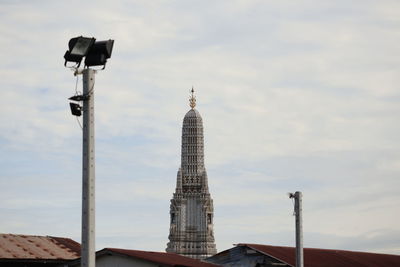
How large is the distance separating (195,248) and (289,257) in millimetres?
92098

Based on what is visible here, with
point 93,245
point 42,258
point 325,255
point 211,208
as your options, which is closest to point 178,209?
point 211,208

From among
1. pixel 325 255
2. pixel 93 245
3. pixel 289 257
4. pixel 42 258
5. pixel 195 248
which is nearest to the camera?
pixel 93 245

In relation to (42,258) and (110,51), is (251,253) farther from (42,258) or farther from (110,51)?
(110,51)

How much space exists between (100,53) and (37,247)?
25041 mm

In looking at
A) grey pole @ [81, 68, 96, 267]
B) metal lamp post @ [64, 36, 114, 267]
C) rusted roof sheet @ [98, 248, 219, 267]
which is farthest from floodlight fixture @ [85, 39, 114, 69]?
rusted roof sheet @ [98, 248, 219, 267]

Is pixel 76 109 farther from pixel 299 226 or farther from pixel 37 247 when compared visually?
pixel 37 247

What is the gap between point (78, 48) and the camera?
965 inches

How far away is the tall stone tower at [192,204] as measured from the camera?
144m

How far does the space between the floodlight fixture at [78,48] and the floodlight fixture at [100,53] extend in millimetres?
199

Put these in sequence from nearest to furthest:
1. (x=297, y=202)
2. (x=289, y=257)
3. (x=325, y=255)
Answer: (x=297, y=202), (x=289, y=257), (x=325, y=255)

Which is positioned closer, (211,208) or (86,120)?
(86,120)

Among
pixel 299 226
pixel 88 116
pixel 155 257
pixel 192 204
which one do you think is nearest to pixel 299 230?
pixel 299 226

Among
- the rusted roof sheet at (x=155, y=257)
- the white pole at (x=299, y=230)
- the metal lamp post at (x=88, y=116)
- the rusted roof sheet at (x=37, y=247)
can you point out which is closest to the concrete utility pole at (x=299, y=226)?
the white pole at (x=299, y=230)

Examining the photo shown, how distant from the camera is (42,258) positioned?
153 ft
